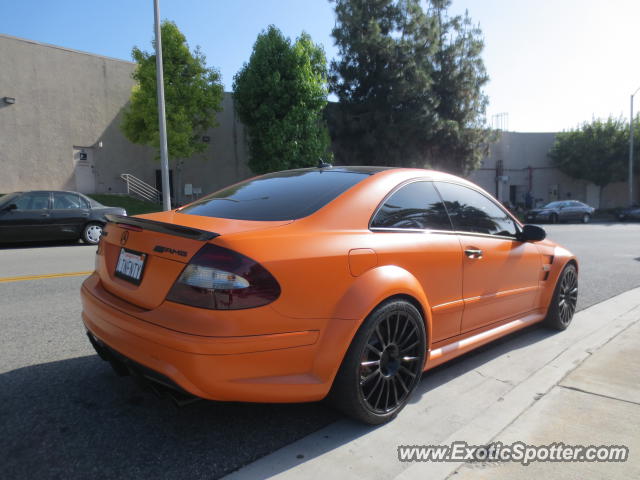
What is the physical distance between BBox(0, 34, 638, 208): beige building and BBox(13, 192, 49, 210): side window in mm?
10105

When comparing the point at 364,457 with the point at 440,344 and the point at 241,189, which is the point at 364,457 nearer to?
the point at 440,344

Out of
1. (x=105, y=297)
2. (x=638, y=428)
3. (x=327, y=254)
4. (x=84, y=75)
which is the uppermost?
(x=84, y=75)

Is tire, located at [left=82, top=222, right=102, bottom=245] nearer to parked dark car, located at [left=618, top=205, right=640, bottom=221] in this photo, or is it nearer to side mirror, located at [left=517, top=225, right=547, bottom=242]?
side mirror, located at [left=517, top=225, right=547, bottom=242]

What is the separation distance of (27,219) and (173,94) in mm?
10863

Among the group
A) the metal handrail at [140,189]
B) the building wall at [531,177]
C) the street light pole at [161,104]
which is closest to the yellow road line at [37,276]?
the street light pole at [161,104]

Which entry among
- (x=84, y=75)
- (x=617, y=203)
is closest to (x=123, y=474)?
(x=84, y=75)

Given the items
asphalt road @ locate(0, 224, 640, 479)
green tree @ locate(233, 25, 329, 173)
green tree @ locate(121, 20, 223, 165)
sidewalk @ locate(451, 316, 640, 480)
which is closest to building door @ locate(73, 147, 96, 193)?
green tree @ locate(121, 20, 223, 165)

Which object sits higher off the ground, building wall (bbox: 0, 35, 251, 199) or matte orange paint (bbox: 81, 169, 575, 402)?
building wall (bbox: 0, 35, 251, 199)

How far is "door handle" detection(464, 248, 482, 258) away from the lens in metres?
3.33

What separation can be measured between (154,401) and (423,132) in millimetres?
24638

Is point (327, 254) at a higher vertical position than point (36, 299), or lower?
higher

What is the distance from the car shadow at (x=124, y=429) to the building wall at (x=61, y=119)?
1993cm

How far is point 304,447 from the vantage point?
2.46 meters

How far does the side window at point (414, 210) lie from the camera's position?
9.71ft
